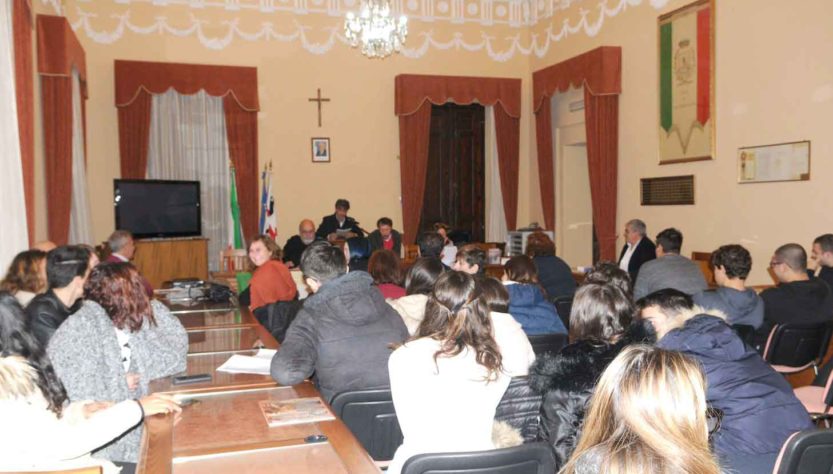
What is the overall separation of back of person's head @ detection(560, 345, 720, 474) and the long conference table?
0.84 metres

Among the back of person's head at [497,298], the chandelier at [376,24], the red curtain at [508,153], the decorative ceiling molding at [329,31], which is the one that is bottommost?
the back of person's head at [497,298]

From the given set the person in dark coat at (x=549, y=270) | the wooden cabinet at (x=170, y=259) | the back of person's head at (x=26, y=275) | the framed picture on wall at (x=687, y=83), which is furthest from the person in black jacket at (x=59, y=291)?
the framed picture on wall at (x=687, y=83)

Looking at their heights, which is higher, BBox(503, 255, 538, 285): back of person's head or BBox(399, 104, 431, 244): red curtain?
BBox(399, 104, 431, 244): red curtain

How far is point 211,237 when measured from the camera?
31.6 ft

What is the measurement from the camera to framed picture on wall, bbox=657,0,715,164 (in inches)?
291

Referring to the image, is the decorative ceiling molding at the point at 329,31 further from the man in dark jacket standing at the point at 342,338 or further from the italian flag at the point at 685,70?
the man in dark jacket standing at the point at 342,338

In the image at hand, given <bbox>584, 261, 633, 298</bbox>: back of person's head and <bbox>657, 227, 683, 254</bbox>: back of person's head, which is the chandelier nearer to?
<bbox>657, 227, 683, 254</bbox>: back of person's head

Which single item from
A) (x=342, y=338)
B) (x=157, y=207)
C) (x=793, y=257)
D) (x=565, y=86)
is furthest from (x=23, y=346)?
(x=565, y=86)

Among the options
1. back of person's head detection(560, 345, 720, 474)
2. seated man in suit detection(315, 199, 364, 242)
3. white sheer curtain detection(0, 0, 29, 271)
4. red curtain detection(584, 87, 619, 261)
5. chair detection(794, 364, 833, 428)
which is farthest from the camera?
seated man in suit detection(315, 199, 364, 242)

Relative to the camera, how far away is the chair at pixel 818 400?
3.28 metres

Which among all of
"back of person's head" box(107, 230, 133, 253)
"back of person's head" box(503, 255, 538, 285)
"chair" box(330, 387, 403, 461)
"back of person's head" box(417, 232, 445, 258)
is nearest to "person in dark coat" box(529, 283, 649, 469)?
"chair" box(330, 387, 403, 461)

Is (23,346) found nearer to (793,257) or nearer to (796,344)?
(796,344)

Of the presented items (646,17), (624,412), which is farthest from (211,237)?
(624,412)

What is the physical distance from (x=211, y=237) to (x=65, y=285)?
641 cm
